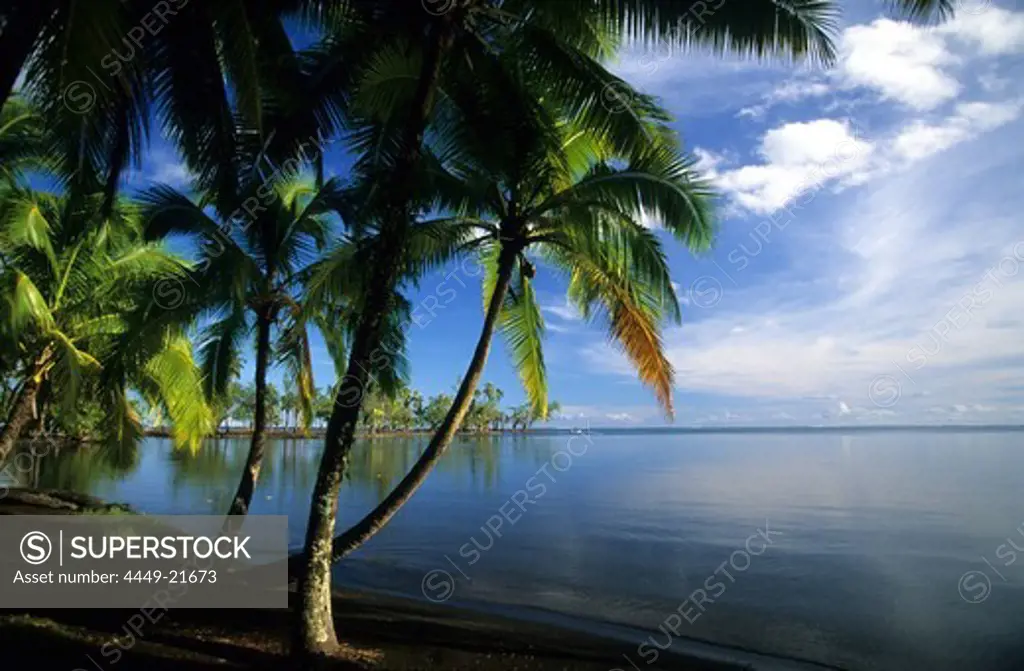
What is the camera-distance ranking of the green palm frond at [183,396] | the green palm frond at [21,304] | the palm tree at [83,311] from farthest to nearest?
the green palm frond at [183,396] < the palm tree at [83,311] < the green palm frond at [21,304]

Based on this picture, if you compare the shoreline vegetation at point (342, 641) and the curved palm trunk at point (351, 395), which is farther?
the shoreline vegetation at point (342, 641)

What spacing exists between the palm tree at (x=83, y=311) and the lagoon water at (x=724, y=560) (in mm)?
2846

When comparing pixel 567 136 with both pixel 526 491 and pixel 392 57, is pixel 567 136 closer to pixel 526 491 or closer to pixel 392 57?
pixel 392 57

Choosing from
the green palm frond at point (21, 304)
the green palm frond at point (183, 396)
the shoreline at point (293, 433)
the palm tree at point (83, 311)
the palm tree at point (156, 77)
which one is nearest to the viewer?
the palm tree at point (156, 77)

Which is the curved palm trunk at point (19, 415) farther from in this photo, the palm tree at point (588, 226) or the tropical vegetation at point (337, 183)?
the palm tree at point (588, 226)

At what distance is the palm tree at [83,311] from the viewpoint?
1173 centimetres

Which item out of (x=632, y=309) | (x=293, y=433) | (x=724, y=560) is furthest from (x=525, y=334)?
(x=293, y=433)

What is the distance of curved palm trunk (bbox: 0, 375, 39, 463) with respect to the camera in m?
12.3

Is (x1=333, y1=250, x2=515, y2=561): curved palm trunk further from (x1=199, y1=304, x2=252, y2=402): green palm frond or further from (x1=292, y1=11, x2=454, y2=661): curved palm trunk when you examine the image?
(x1=199, y1=304, x2=252, y2=402): green palm frond

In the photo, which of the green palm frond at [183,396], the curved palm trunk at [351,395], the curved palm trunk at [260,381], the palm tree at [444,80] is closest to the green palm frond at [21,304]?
the green palm frond at [183,396]

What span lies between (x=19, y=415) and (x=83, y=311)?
2.40 metres

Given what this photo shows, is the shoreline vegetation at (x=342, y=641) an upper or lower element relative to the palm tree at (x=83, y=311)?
lower

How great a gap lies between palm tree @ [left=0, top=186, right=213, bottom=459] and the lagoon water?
9.34 feet

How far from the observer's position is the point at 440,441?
8758 mm
